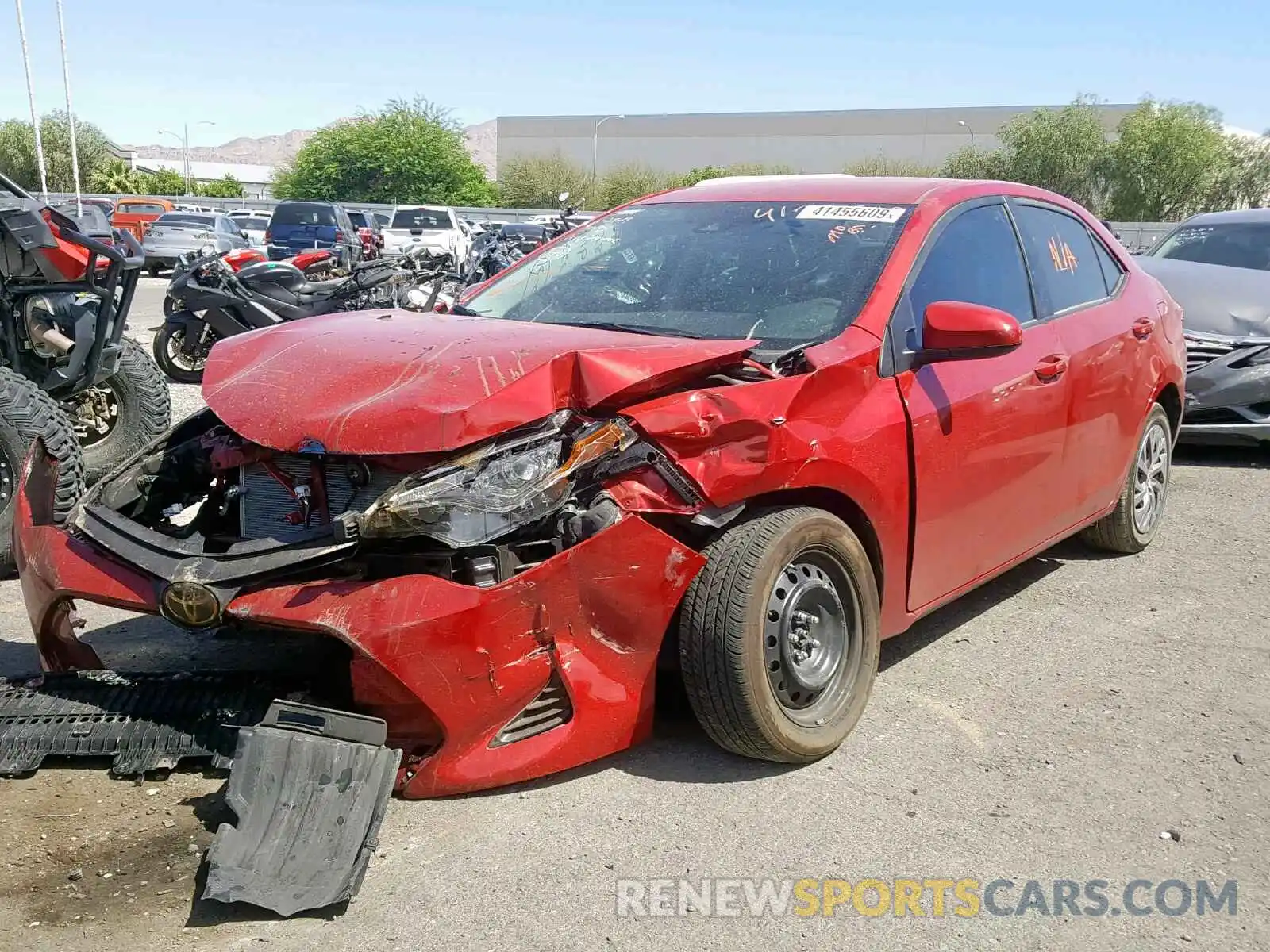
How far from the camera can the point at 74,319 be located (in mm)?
6836

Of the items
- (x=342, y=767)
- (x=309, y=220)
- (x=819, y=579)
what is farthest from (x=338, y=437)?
(x=309, y=220)

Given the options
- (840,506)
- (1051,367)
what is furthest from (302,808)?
(1051,367)

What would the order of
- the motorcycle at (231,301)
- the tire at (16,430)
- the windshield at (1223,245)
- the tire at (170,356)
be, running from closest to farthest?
the tire at (16,430), the windshield at (1223,245), the motorcycle at (231,301), the tire at (170,356)

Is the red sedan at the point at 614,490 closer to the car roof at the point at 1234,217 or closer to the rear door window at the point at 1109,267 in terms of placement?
the rear door window at the point at 1109,267

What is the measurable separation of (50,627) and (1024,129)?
→ 217ft

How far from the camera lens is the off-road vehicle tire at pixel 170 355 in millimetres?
12125

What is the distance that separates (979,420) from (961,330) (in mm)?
436

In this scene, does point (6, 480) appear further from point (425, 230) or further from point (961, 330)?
point (425, 230)

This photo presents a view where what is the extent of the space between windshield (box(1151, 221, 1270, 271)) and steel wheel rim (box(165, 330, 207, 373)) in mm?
9336

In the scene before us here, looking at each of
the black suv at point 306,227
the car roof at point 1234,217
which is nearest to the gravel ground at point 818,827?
the car roof at point 1234,217

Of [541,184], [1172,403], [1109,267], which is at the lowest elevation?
[541,184]

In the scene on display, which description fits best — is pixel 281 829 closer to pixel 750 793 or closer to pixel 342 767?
pixel 342 767

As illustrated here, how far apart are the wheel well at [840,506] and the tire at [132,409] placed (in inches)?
188

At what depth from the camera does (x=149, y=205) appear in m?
38.4
